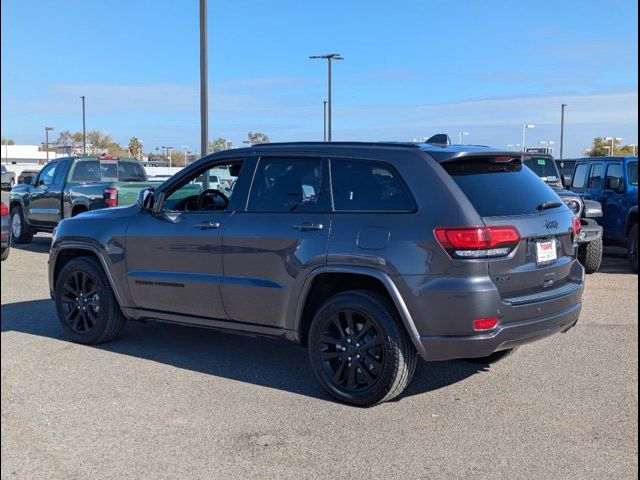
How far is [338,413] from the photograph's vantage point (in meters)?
4.73

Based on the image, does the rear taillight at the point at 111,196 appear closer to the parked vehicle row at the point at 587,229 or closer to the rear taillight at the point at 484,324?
the parked vehicle row at the point at 587,229

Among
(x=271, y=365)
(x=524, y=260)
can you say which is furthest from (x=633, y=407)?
(x=271, y=365)

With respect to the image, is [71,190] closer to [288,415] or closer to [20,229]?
[20,229]

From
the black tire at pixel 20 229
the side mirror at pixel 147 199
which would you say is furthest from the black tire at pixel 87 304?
the black tire at pixel 20 229

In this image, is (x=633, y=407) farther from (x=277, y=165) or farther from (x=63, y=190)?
(x=63, y=190)

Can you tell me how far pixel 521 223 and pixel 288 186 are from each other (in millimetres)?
1770

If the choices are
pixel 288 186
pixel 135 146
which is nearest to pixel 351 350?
pixel 288 186

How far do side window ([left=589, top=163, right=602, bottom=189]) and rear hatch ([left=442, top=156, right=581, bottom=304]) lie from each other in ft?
24.5

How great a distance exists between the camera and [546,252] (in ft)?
15.9

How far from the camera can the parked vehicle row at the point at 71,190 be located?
13.3 metres

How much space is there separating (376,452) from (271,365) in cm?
193

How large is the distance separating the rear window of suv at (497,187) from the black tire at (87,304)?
133 inches

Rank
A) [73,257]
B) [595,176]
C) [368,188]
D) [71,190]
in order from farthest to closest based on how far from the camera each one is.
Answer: [71,190], [595,176], [73,257], [368,188]

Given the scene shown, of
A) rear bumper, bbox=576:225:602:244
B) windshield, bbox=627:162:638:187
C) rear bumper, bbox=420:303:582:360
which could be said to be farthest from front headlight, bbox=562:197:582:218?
rear bumper, bbox=420:303:582:360
